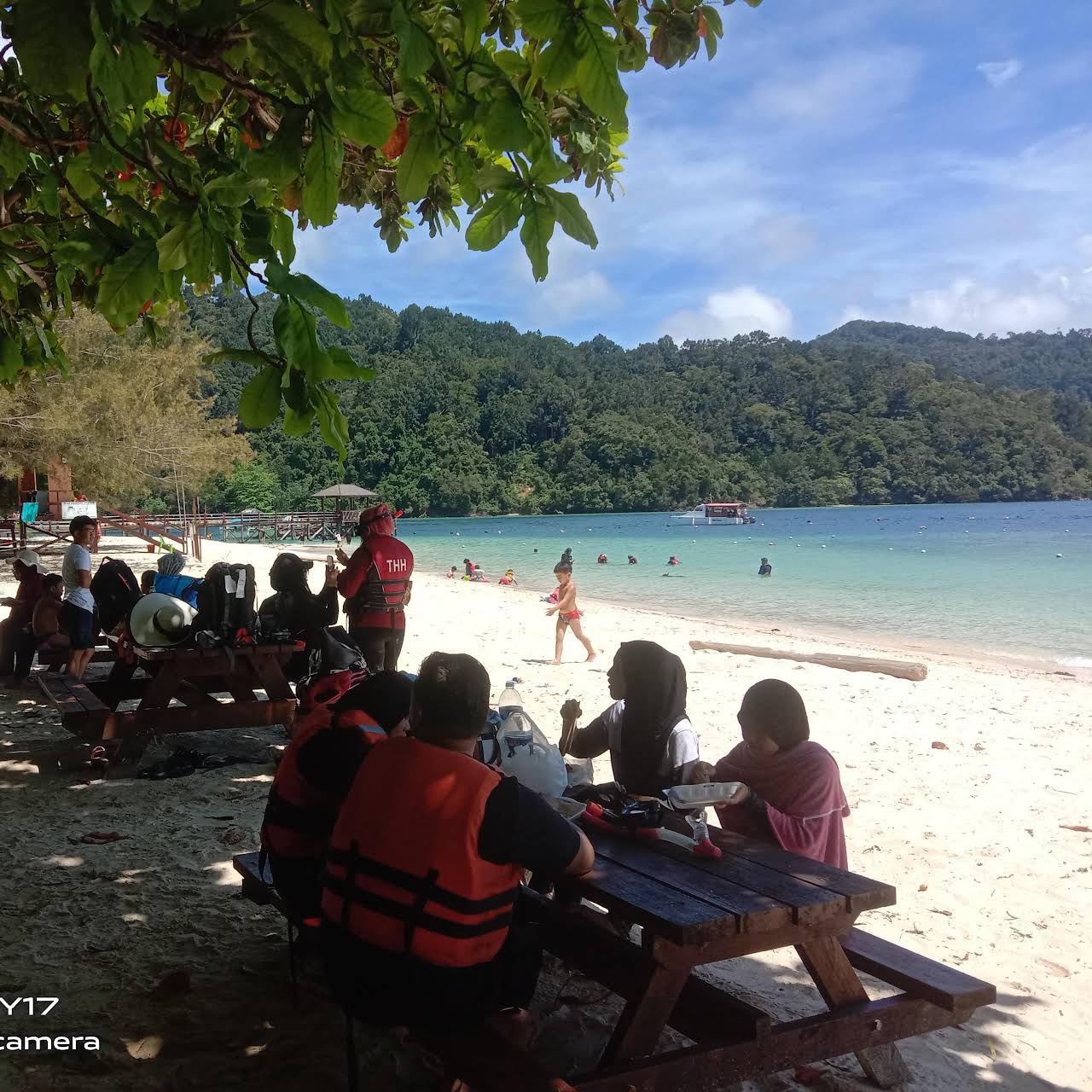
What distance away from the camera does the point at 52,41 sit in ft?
4.84

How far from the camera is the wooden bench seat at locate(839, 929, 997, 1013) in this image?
2385mm

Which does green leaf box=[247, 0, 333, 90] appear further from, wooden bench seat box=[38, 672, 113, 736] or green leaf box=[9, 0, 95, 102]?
wooden bench seat box=[38, 672, 113, 736]

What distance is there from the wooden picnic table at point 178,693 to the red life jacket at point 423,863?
367cm

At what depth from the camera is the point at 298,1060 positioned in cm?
260

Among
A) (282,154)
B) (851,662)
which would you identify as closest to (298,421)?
(282,154)

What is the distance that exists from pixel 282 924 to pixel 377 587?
326 cm

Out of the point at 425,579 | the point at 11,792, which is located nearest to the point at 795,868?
the point at 11,792

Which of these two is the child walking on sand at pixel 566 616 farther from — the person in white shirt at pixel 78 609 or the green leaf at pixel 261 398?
the green leaf at pixel 261 398

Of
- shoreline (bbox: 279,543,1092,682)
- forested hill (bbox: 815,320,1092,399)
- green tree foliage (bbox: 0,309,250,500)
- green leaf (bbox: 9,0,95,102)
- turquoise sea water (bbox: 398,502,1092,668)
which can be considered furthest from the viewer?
forested hill (bbox: 815,320,1092,399)

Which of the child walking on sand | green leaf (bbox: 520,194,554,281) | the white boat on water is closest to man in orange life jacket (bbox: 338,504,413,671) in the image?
the child walking on sand

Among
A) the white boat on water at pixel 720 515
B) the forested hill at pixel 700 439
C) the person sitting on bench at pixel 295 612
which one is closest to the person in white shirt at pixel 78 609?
the person sitting on bench at pixel 295 612

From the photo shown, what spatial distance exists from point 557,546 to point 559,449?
1858 inches

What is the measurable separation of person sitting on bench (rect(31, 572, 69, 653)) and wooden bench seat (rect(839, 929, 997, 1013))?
6.39 metres

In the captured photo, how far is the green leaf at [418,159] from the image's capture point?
178 cm
